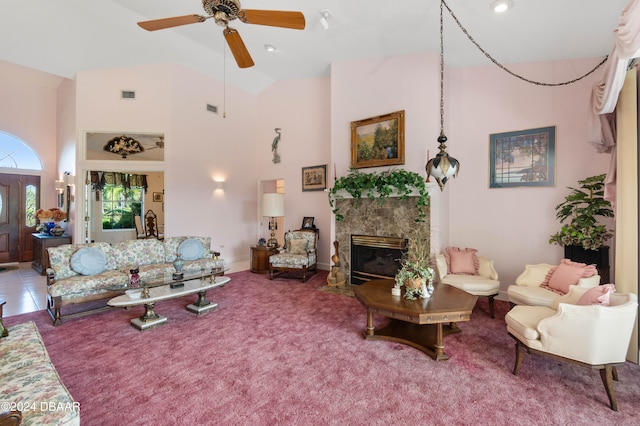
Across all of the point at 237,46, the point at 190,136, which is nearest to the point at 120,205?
the point at 190,136

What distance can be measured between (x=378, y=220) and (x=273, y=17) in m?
3.26

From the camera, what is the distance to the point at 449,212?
4.81 meters

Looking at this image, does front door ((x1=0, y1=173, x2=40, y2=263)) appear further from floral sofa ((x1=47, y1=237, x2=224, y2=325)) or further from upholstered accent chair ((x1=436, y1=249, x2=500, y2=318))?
upholstered accent chair ((x1=436, y1=249, x2=500, y2=318))

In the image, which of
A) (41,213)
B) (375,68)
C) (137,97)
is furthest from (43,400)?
(41,213)

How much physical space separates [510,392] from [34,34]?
25.5 feet

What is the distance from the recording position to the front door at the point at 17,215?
677 cm

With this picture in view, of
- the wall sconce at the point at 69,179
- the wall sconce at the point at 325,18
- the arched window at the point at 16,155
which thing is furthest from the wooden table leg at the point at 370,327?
the arched window at the point at 16,155

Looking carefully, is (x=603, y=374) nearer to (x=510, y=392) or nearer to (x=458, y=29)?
(x=510, y=392)

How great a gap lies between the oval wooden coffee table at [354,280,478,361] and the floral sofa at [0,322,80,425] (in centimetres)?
229

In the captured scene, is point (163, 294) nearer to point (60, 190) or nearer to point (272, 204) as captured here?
point (272, 204)

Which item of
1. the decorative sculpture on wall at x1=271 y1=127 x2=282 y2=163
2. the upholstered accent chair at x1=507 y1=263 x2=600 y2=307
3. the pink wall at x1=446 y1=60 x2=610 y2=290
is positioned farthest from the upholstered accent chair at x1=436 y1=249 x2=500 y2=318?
the decorative sculpture on wall at x1=271 y1=127 x2=282 y2=163

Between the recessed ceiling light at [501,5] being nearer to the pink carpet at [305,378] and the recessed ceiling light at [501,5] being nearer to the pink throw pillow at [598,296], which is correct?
the pink throw pillow at [598,296]

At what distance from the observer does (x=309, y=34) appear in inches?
180

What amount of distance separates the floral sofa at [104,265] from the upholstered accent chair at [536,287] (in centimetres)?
432
